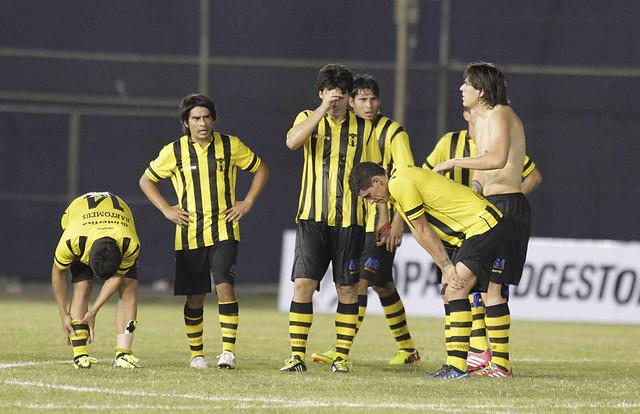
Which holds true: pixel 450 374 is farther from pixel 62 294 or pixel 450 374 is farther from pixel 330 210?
pixel 62 294

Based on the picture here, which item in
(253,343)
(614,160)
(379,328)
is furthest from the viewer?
(614,160)

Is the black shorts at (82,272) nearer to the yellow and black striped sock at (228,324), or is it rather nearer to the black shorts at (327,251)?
the yellow and black striped sock at (228,324)

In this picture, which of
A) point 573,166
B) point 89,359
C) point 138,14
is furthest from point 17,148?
point 89,359

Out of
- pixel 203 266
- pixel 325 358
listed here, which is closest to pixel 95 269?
pixel 203 266

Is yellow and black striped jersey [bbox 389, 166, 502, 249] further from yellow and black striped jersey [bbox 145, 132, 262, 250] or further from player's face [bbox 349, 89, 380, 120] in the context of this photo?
yellow and black striped jersey [bbox 145, 132, 262, 250]

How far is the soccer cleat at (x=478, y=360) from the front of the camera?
705 cm

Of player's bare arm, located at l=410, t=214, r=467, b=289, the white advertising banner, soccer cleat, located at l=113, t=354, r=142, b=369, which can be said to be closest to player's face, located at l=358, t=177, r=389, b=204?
player's bare arm, located at l=410, t=214, r=467, b=289

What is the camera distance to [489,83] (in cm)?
677

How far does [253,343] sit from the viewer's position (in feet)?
29.2

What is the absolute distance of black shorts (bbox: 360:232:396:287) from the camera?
25.3 feet

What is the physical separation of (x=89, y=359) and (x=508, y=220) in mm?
2884

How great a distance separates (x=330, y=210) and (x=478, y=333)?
1354mm

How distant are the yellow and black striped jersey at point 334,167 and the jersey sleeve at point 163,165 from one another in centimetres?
93

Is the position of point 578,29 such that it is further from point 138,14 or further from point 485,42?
point 138,14
